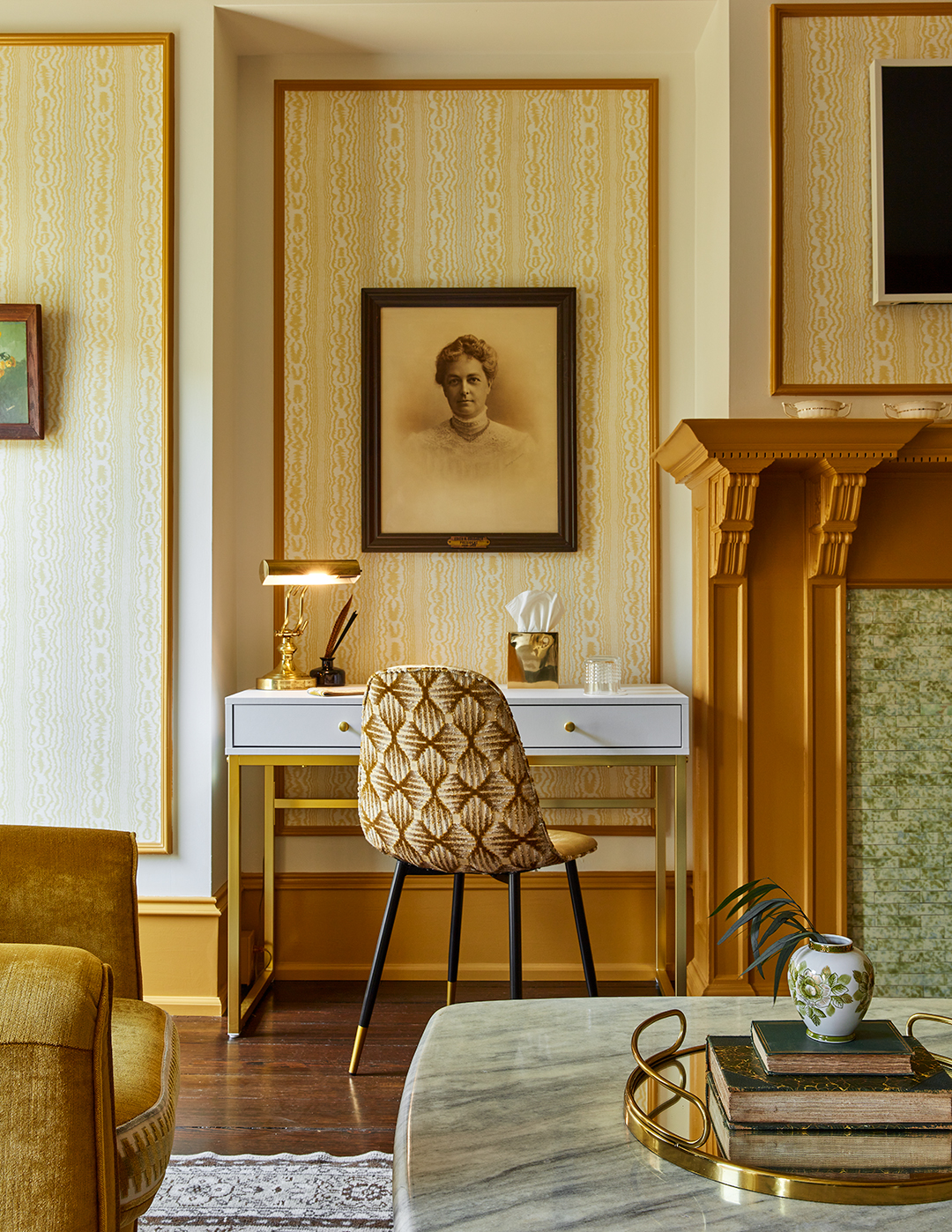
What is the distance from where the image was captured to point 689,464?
255cm

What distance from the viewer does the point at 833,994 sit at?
3.25 ft

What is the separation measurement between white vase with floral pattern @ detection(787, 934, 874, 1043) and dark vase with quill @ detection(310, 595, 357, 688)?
185 centimetres

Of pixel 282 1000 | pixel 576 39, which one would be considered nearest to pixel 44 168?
pixel 576 39

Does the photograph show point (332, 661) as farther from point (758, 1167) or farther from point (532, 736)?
point (758, 1167)

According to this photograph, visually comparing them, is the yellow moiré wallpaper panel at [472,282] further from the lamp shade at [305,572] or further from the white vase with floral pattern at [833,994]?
the white vase with floral pattern at [833,994]

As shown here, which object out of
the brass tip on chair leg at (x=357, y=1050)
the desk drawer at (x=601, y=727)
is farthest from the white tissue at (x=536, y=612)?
the brass tip on chair leg at (x=357, y=1050)

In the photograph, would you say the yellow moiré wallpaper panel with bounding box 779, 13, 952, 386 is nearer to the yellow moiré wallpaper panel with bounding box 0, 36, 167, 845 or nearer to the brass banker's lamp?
the brass banker's lamp

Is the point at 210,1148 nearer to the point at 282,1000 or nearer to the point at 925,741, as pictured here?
the point at 282,1000

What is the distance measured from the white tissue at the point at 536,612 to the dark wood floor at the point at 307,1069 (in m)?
1.06

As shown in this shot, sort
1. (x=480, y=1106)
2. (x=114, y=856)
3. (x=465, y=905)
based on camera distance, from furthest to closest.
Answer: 1. (x=465, y=905)
2. (x=114, y=856)
3. (x=480, y=1106)

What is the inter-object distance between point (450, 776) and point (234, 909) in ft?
2.74

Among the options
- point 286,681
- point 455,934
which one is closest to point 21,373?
point 286,681

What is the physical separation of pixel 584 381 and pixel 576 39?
1.02 meters

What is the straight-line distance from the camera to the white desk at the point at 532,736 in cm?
243
